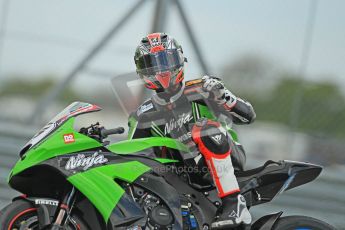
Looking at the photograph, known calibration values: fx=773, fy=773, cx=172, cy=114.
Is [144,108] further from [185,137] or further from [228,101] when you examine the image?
[228,101]

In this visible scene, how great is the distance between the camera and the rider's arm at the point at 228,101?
5201 mm

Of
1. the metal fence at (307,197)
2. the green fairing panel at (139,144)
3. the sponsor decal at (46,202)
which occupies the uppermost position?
the green fairing panel at (139,144)

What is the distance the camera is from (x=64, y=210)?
4840 millimetres

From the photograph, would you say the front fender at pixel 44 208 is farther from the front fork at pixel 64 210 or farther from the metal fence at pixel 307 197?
the metal fence at pixel 307 197

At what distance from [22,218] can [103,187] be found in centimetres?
55

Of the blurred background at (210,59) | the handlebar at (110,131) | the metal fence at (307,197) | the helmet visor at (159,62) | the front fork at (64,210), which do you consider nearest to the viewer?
the front fork at (64,210)

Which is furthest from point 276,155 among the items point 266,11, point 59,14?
point 59,14

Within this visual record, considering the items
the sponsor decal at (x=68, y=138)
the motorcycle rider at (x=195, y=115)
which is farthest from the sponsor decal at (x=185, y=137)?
the sponsor decal at (x=68, y=138)

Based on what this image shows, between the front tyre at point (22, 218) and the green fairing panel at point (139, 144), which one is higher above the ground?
the green fairing panel at point (139, 144)

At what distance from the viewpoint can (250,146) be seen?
280 inches

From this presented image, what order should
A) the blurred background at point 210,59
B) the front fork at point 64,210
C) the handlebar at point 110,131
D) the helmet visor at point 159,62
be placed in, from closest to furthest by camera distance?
the front fork at point 64,210, the handlebar at point 110,131, the helmet visor at point 159,62, the blurred background at point 210,59

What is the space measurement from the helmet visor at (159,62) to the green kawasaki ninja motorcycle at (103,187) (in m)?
0.55

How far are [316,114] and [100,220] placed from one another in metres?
3.09

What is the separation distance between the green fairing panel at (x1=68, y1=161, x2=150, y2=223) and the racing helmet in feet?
2.23
